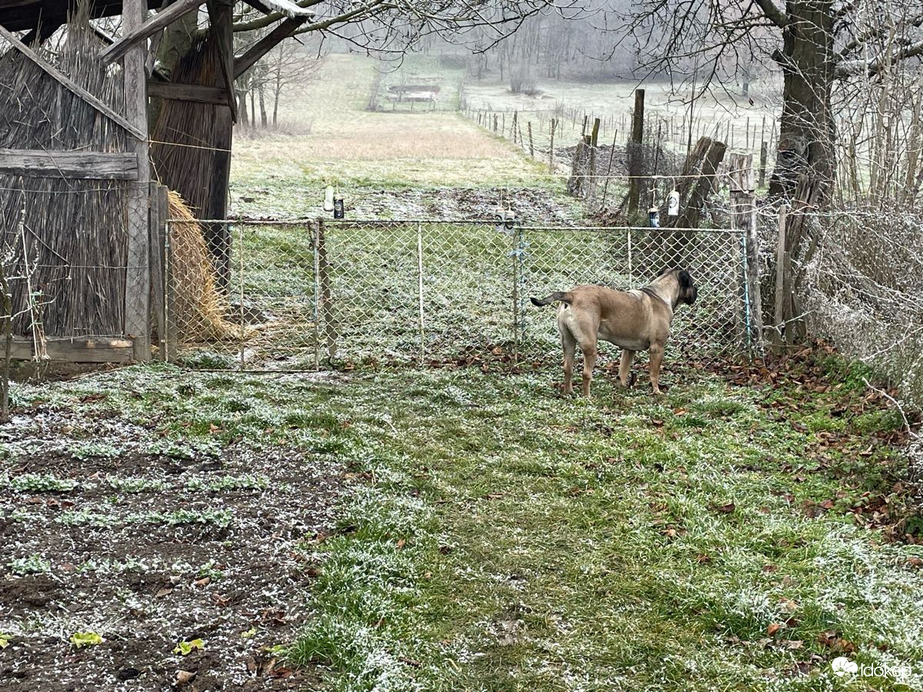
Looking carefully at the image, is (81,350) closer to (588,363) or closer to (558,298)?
(558,298)

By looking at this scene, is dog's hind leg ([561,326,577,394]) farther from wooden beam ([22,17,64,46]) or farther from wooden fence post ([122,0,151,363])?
wooden beam ([22,17,64,46])

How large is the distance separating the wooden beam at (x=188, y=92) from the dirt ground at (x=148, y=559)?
16.9 ft

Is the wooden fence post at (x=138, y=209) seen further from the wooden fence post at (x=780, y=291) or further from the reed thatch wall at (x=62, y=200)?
the wooden fence post at (x=780, y=291)

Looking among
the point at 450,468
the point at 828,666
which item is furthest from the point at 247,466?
the point at 828,666

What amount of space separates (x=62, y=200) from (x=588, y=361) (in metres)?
5.41

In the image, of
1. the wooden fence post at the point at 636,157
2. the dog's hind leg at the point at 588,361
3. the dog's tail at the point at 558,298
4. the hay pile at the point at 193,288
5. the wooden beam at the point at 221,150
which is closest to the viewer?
the dog's tail at the point at 558,298

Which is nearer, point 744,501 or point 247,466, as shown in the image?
point 744,501

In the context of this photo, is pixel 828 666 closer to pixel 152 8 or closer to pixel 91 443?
pixel 91 443

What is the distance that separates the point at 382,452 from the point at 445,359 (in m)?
3.04

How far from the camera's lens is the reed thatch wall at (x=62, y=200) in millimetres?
8289

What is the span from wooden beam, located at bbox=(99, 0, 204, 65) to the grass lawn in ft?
10.5

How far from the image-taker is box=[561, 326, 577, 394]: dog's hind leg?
7.88 m

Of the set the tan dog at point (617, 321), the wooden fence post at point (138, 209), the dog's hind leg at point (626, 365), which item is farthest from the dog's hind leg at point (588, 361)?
the wooden fence post at point (138, 209)

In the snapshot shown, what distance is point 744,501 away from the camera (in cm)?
540
